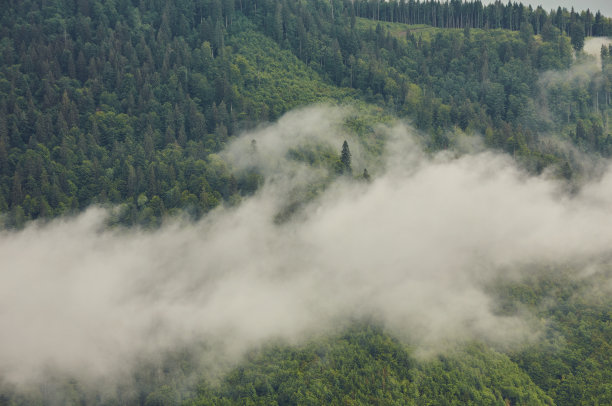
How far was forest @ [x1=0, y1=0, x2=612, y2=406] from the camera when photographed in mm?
125438

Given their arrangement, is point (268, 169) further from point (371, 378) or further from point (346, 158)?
point (371, 378)

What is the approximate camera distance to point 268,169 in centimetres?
16312

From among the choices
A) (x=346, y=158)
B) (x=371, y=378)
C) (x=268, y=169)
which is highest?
(x=346, y=158)

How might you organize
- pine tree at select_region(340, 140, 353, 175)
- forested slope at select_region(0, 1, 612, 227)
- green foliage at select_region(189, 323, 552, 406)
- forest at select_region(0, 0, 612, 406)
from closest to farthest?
green foliage at select_region(189, 323, 552, 406) → forest at select_region(0, 0, 612, 406) → forested slope at select_region(0, 1, 612, 227) → pine tree at select_region(340, 140, 353, 175)

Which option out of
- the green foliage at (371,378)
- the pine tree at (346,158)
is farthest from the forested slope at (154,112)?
the green foliage at (371,378)

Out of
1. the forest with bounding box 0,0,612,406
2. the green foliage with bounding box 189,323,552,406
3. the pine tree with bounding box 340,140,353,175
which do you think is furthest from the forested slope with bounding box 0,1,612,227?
the green foliage with bounding box 189,323,552,406

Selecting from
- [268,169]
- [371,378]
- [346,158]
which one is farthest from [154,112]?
[371,378]

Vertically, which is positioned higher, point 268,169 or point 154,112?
point 154,112

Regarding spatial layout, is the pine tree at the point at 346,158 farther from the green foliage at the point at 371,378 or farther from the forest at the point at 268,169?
the green foliage at the point at 371,378

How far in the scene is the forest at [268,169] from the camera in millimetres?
125438

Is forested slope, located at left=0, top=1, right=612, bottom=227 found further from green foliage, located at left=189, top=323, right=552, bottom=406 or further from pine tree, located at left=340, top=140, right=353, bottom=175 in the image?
green foliage, located at left=189, top=323, right=552, bottom=406

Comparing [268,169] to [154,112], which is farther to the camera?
[154,112]

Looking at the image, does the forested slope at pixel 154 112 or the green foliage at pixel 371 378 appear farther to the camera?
the forested slope at pixel 154 112

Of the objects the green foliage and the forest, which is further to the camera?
the forest
